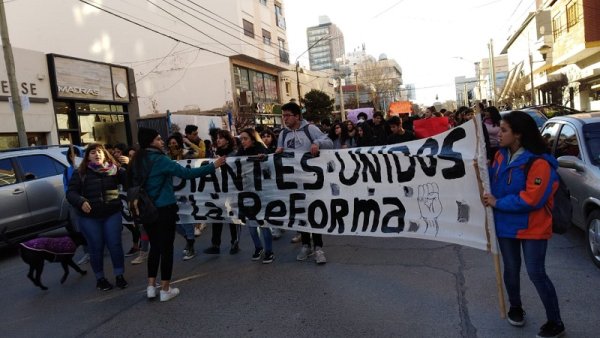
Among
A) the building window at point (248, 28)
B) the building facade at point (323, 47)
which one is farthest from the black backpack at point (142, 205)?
the building facade at point (323, 47)

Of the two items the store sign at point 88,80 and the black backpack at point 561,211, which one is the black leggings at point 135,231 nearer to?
the black backpack at point 561,211

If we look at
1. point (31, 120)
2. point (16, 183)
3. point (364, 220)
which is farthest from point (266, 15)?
point (364, 220)

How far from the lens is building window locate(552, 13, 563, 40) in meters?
30.1

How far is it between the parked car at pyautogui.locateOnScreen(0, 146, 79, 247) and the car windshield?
831cm

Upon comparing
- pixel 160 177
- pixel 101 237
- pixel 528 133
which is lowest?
pixel 101 237

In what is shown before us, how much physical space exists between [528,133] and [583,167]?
2.27m

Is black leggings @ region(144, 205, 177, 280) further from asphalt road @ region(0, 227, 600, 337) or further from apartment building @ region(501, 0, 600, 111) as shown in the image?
apartment building @ region(501, 0, 600, 111)

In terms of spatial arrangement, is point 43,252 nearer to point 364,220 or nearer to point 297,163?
point 297,163

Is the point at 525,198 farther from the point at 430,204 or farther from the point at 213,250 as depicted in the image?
the point at 213,250

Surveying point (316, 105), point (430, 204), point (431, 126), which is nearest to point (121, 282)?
point (430, 204)

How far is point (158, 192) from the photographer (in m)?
4.89

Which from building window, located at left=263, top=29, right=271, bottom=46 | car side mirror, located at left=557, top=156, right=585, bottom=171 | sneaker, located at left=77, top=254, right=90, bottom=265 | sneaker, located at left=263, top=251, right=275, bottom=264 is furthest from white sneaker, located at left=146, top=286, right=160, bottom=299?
building window, located at left=263, top=29, right=271, bottom=46

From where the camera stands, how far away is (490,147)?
7258 millimetres

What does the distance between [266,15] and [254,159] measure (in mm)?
35647
